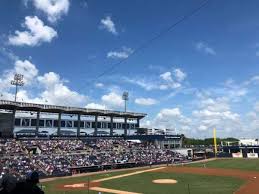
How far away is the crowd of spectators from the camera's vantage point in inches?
2285

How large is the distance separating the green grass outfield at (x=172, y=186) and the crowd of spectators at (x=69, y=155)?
813 cm

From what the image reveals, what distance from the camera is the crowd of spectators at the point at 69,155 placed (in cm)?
5803

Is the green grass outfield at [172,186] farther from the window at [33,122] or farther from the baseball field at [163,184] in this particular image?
the window at [33,122]

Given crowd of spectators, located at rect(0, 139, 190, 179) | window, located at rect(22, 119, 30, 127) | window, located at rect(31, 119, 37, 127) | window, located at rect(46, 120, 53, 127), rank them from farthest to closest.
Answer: window, located at rect(46, 120, 53, 127), window, located at rect(31, 119, 37, 127), window, located at rect(22, 119, 30, 127), crowd of spectators, located at rect(0, 139, 190, 179)

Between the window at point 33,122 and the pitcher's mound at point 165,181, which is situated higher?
the window at point 33,122

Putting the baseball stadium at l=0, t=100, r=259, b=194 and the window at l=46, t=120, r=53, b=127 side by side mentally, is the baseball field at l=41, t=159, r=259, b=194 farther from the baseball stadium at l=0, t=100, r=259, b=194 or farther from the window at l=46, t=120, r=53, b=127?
the window at l=46, t=120, r=53, b=127

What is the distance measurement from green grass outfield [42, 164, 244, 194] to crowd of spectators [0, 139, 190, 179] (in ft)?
26.7

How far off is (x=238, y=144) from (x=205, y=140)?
65.0 m

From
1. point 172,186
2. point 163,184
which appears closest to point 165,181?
point 163,184

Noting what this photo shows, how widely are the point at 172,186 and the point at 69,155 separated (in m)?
30.0

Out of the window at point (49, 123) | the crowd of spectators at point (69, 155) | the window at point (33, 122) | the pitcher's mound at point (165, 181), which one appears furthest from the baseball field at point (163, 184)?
the window at point (49, 123)

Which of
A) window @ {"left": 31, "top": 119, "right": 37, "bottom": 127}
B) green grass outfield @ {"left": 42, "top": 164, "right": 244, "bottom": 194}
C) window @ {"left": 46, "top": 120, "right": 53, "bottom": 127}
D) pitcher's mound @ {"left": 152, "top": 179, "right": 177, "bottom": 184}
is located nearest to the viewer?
Result: green grass outfield @ {"left": 42, "top": 164, "right": 244, "bottom": 194}

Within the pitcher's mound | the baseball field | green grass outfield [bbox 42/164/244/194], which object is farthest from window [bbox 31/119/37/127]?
the pitcher's mound

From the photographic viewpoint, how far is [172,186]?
45469 mm
